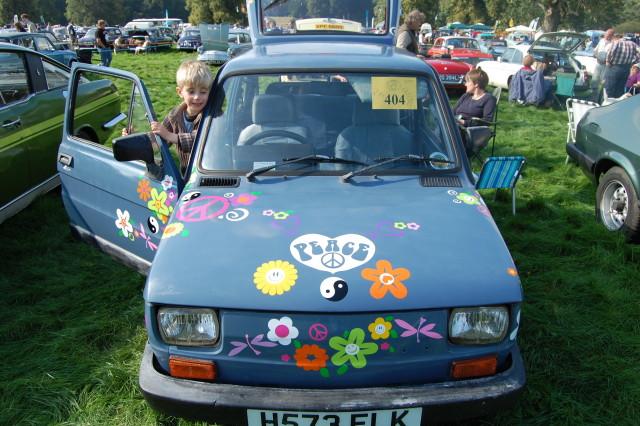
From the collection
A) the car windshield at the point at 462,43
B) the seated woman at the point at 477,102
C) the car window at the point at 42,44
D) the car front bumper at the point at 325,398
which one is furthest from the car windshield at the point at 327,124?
the car windshield at the point at 462,43

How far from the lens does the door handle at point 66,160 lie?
3641 mm

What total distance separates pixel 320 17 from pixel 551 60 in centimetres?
1038

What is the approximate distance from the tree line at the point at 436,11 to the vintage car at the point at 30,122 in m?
24.4

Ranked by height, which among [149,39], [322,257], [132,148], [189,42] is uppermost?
[132,148]

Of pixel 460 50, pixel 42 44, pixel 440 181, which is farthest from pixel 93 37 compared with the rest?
pixel 440 181

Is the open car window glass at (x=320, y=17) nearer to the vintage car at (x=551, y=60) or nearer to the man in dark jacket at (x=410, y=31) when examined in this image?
the man in dark jacket at (x=410, y=31)

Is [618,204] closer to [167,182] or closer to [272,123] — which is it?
[272,123]

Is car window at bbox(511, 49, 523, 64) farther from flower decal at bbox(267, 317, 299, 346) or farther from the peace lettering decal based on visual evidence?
flower decal at bbox(267, 317, 299, 346)

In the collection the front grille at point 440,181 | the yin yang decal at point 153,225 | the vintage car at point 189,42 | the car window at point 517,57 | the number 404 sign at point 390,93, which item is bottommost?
the vintage car at point 189,42

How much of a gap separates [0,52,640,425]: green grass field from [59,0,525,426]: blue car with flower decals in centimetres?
74

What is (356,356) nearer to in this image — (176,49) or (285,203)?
(285,203)

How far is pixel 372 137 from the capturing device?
2922 mm

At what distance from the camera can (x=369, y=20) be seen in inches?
Answer: 188

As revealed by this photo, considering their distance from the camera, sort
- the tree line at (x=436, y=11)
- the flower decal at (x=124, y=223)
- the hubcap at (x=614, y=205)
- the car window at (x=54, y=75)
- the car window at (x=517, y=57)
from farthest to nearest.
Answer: the tree line at (x=436, y=11), the car window at (x=517, y=57), the car window at (x=54, y=75), the hubcap at (x=614, y=205), the flower decal at (x=124, y=223)
